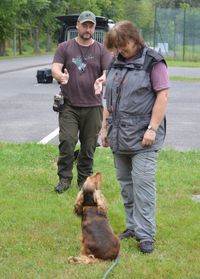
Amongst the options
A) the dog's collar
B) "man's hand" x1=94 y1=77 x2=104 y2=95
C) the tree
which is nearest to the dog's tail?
the dog's collar

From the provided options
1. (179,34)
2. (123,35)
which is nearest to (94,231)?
(123,35)

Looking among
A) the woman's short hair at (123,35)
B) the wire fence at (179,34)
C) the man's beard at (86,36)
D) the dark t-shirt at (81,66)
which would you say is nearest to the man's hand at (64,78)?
the dark t-shirt at (81,66)

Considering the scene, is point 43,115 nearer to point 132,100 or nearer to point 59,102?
point 59,102

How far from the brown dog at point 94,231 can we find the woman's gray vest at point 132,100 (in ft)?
1.51

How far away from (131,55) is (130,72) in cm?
14

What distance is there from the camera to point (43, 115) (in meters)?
13.4

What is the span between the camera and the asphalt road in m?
10.7

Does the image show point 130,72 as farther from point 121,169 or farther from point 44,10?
point 44,10

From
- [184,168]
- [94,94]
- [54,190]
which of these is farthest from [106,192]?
[184,168]

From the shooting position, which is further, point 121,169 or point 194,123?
point 194,123

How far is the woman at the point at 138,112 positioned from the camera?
4.75m

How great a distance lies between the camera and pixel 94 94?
675 centimetres

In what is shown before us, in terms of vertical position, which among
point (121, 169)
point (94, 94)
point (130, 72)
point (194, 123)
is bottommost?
point (194, 123)

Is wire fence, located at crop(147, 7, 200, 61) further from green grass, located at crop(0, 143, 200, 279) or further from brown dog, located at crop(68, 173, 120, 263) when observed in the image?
brown dog, located at crop(68, 173, 120, 263)
